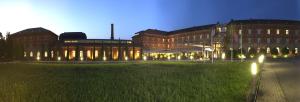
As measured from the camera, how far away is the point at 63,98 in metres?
19.8

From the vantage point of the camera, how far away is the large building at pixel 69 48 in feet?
358

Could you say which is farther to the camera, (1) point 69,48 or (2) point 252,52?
(1) point 69,48

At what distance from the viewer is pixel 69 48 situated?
10988cm

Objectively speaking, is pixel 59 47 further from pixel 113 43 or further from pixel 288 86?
pixel 288 86

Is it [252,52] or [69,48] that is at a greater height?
[69,48]

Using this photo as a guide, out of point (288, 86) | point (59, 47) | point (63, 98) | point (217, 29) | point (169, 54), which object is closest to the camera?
point (63, 98)

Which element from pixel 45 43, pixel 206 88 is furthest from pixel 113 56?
pixel 206 88

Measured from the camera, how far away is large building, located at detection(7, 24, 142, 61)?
10906 centimetres

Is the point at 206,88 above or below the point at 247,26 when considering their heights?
below

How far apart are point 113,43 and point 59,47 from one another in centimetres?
1649

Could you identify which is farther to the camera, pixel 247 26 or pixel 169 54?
pixel 169 54

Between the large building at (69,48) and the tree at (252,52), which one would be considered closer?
the tree at (252,52)

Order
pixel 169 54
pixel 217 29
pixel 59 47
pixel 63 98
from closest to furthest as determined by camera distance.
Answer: pixel 63 98, pixel 59 47, pixel 217 29, pixel 169 54

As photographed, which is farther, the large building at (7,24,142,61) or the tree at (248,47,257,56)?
the large building at (7,24,142,61)
